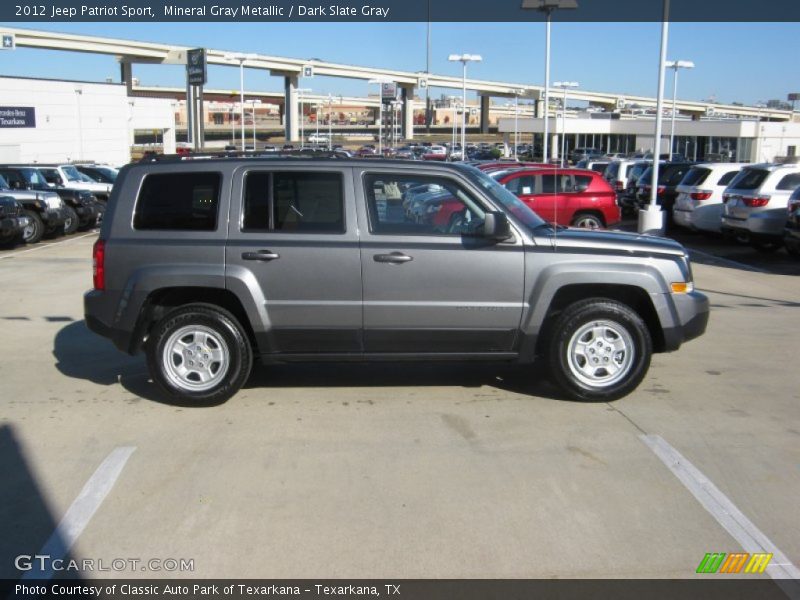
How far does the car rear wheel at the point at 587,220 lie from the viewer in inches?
680

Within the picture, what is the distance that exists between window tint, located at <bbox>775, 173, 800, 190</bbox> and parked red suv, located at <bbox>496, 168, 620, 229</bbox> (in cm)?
322

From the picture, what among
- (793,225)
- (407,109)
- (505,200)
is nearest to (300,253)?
(505,200)

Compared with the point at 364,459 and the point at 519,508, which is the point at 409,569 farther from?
the point at 364,459

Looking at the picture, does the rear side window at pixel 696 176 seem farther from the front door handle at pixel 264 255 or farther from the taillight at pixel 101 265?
the taillight at pixel 101 265

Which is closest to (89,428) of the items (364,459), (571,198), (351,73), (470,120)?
(364,459)

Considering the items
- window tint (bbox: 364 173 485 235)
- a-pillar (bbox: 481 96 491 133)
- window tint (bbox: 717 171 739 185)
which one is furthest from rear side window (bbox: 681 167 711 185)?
a-pillar (bbox: 481 96 491 133)

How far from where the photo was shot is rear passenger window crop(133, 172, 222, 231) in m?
6.52

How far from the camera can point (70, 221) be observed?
21.0 meters

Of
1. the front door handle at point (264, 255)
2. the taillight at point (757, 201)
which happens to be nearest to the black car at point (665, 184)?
the taillight at point (757, 201)

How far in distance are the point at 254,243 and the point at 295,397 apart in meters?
1.35

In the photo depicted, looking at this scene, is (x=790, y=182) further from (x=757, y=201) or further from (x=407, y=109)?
(x=407, y=109)

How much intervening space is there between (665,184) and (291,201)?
59.4 ft

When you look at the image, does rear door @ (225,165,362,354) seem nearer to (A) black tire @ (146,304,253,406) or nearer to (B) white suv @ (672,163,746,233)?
(A) black tire @ (146,304,253,406)

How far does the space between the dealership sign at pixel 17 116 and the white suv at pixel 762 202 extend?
3948 cm
